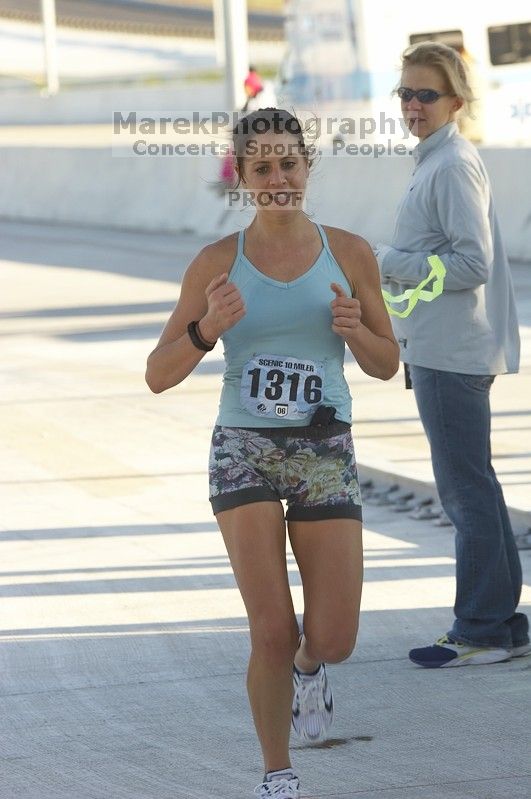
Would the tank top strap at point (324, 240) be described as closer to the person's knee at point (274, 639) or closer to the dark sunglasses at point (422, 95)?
the person's knee at point (274, 639)

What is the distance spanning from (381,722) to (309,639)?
2.73ft

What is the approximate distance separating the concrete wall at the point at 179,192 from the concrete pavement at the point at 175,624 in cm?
564

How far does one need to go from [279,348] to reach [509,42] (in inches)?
1007

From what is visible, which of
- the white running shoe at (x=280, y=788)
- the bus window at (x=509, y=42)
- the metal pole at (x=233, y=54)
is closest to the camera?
the white running shoe at (x=280, y=788)

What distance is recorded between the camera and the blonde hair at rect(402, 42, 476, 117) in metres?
5.79

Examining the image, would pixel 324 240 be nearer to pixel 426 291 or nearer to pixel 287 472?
pixel 287 472

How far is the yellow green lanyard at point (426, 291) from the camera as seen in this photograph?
18.6 feet

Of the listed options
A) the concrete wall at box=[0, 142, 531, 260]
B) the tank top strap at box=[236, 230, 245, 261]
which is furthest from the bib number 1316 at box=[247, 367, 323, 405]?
the concrete wall at box=[0, 142, 531, 260]

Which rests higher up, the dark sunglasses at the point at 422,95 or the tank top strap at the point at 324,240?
the dark sunglasses at the point at 422,95

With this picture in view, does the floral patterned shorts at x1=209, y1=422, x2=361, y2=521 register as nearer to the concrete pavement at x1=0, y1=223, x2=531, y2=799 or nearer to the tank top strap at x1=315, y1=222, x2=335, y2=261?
the tank top strap at x1=315, y1=222, x2=335, y2=261

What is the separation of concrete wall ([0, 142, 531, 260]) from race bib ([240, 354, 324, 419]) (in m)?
→ 11.0

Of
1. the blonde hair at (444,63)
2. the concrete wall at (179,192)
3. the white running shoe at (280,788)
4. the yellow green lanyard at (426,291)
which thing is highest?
the concrete wall at (179,192)

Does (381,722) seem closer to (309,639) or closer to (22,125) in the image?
(309,639)

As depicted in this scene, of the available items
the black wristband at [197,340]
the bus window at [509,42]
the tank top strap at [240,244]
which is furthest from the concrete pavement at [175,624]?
the bus window at [509,42]
